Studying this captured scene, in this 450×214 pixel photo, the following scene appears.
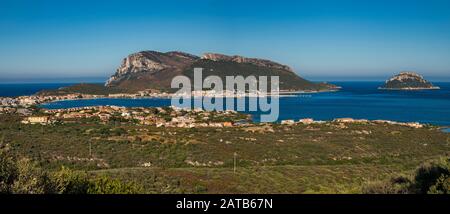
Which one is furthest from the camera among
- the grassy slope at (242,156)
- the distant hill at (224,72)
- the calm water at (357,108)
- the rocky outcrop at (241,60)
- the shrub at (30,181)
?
the rocky outcrop at (241,60)

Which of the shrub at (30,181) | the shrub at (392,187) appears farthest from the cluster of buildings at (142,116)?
the shrub at (30,181)

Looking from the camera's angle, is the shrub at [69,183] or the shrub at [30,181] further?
the shrub at [69,183]

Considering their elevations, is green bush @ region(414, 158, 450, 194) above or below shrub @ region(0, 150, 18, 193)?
below

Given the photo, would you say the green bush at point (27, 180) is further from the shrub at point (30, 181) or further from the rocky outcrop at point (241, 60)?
the rocky outcrop at point (241, 60)

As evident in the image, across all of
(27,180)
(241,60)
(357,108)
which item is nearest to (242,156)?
(27,180)

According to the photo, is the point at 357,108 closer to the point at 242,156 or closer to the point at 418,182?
the point at 242,156

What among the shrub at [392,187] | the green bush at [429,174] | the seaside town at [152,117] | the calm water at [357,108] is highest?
the green bush at [429,174]

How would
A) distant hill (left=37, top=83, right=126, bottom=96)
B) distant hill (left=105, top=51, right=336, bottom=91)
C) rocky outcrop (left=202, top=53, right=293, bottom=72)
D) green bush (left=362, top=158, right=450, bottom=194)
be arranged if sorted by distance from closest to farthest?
green bush (left=362, top=158, right=450, bottom=194)
distant hill (left=37, top=83, right=126, bottom=96)
distant hill (left=105, top=51, right=336, bottom=91)
rocky outcrop (left=202, top=53, right=293, bottom=72)

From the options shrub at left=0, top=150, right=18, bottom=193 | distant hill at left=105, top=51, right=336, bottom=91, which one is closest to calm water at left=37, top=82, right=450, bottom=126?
distant hill at left=105, top=51, right=336, bottom=91

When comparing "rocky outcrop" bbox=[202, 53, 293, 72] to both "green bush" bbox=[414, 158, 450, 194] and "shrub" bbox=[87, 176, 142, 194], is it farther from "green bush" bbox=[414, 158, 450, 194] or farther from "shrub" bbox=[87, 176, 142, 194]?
"green bush" bbox=[414, 158, 450, 194]

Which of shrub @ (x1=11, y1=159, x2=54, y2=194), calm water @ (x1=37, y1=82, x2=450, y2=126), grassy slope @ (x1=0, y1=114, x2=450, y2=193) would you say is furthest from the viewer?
calm water @ (x1=37, y1=82, x2=450, y2=126)
